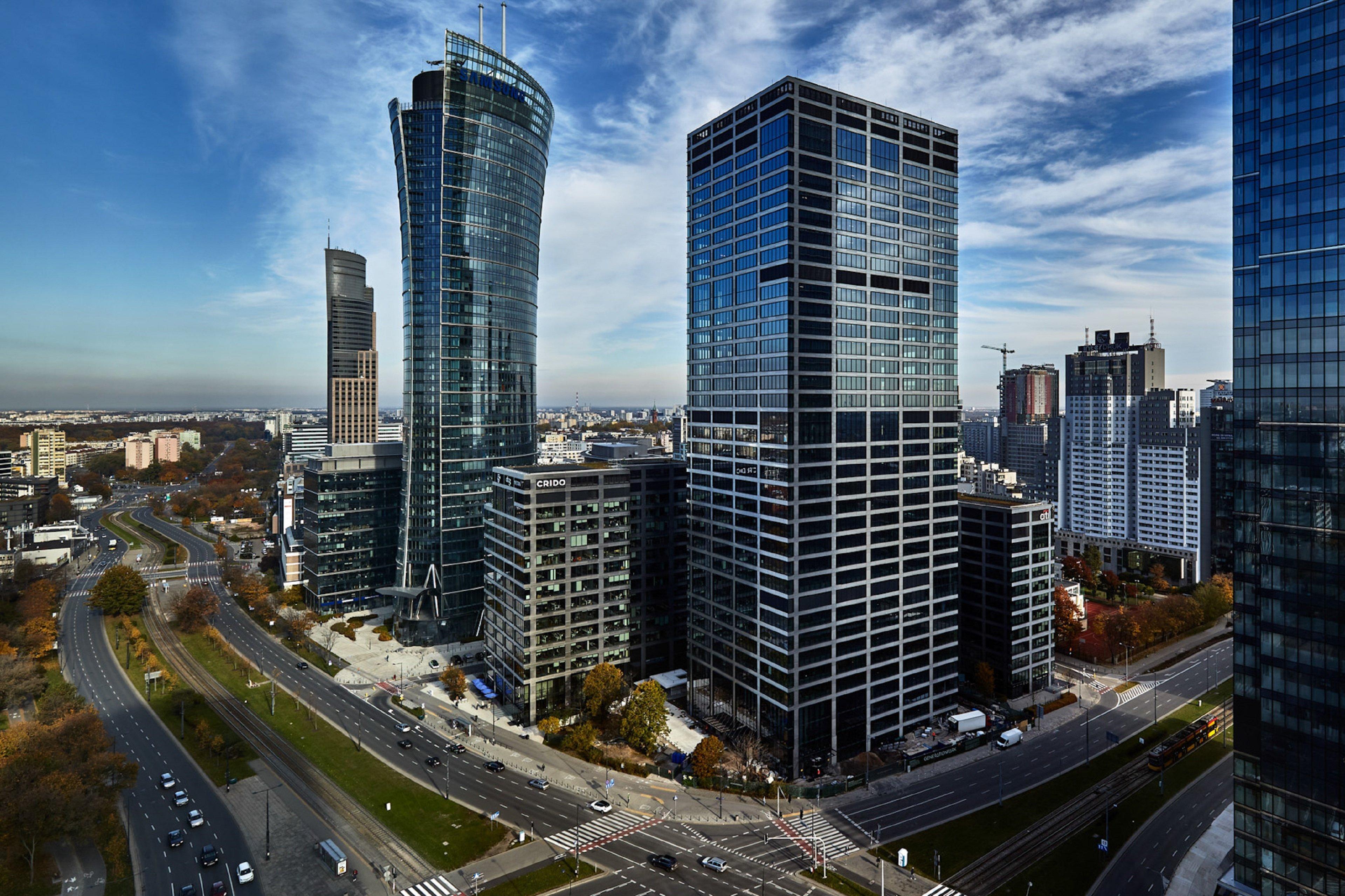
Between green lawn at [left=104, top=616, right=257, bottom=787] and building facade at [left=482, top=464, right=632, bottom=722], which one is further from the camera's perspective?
building facade at [left=482, top=464, right=632, bottom=722]

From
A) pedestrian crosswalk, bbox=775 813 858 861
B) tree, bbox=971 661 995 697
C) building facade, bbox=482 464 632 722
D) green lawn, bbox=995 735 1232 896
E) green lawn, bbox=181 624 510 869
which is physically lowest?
green lawn, bbox=995 735 1232 896

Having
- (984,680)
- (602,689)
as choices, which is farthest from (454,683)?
(984,680)

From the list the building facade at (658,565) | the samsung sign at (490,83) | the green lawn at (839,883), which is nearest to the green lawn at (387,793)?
the green lawn at (839,883)

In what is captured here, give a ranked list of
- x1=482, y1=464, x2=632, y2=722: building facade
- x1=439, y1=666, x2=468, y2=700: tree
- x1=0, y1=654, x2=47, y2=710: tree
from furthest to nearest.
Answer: x1=439, y1=666, x2=468, y2=700: tree → x1=482, y1=464, x2=632, y2=722: building facade → x1=0, y1=654, x2=47, y2=710: tree

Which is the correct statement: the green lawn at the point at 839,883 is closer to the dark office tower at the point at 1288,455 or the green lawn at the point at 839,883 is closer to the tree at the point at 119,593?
the dark office tower at the point at 1288,455

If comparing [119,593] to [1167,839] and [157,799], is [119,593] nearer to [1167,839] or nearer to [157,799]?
[157,799]

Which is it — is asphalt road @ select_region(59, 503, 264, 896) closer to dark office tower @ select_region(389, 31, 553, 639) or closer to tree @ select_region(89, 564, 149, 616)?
tree @ select_region(89, 564, 149, 616)

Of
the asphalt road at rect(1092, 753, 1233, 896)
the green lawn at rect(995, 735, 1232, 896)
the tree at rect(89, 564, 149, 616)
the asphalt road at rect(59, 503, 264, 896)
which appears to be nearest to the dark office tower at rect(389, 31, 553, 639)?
the asphalt road at rect(59, 503, 264, 896)
